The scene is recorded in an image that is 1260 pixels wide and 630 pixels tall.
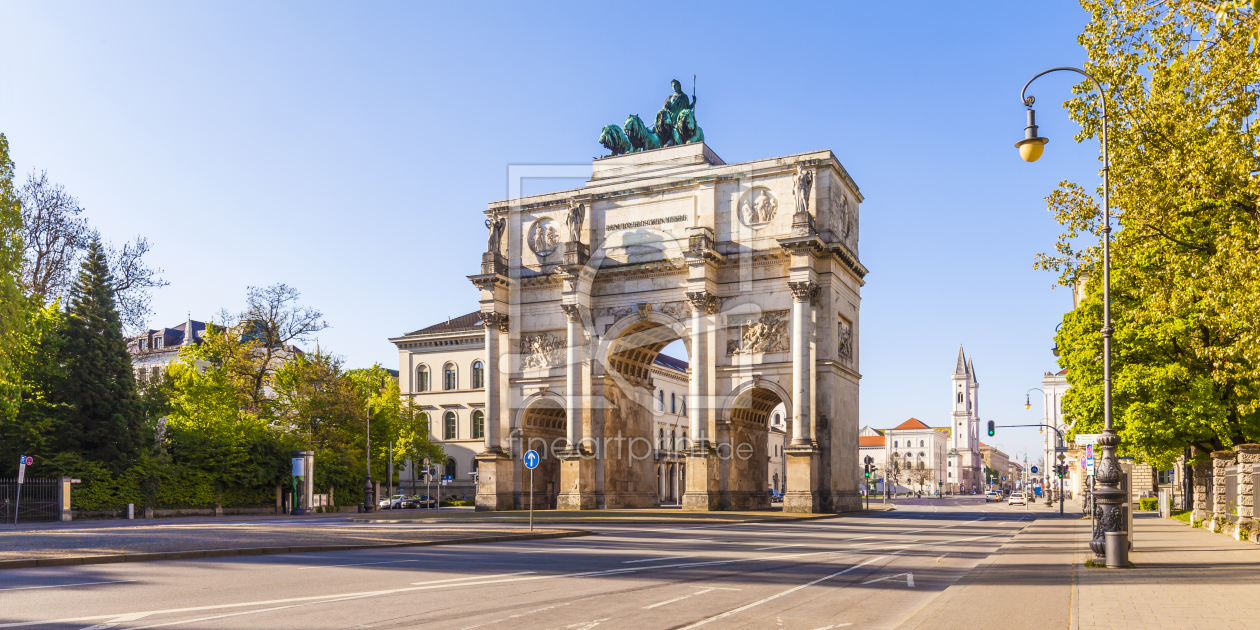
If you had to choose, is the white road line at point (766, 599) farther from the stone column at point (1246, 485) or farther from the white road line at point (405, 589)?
the stone column at point (1246, 485)

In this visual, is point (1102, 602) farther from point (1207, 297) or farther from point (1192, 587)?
point (1207, 297)

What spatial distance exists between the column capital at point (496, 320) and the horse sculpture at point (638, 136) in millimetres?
11988

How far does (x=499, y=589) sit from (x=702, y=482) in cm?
3637

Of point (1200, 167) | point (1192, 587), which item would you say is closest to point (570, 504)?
point (1200, 167)

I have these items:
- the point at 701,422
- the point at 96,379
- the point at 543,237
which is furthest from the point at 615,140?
the point at 96,379

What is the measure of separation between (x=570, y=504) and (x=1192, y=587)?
39564 mm

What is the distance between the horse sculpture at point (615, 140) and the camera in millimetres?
56750

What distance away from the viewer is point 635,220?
53.4m

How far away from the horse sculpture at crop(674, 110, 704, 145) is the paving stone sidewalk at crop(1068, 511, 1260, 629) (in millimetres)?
36100

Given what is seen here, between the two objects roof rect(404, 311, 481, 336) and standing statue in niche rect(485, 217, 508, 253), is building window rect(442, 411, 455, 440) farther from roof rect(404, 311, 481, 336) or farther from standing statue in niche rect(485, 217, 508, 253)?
standing statue in niche rect(485, 217, 508, 253)

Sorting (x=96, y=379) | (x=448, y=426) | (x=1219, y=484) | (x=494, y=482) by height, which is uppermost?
(x=96, y=379)

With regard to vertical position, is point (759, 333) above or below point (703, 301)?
below

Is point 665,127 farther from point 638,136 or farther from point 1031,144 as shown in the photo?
point 1031,144

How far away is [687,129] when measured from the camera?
54.6 meters
